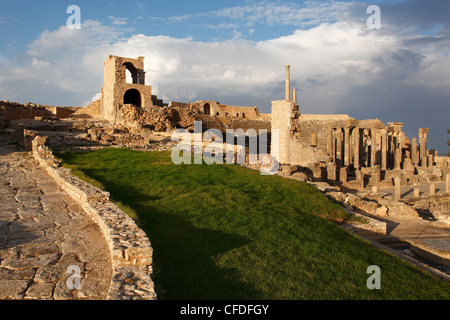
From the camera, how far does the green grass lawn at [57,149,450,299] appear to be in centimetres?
498

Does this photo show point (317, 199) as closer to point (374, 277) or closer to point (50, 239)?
point (374, 277)

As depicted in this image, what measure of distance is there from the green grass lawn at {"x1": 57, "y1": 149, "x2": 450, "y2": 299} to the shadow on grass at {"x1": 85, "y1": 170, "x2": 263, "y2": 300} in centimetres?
1

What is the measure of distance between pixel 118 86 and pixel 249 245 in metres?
28.8

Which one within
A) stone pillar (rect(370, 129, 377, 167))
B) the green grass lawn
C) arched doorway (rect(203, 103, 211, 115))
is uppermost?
arched doorway (rect(203, 103, 211, 115))

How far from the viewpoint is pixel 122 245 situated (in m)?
4.92

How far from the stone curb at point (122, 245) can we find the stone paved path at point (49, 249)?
0.23m

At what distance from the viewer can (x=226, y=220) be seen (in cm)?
760

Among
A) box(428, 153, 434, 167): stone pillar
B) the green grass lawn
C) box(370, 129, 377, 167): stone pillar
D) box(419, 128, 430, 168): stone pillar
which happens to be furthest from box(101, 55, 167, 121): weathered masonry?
box(428, 153, 434, 167): stone pillar

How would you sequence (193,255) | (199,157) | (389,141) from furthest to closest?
(389,141)
(199,157)
(193,255)
